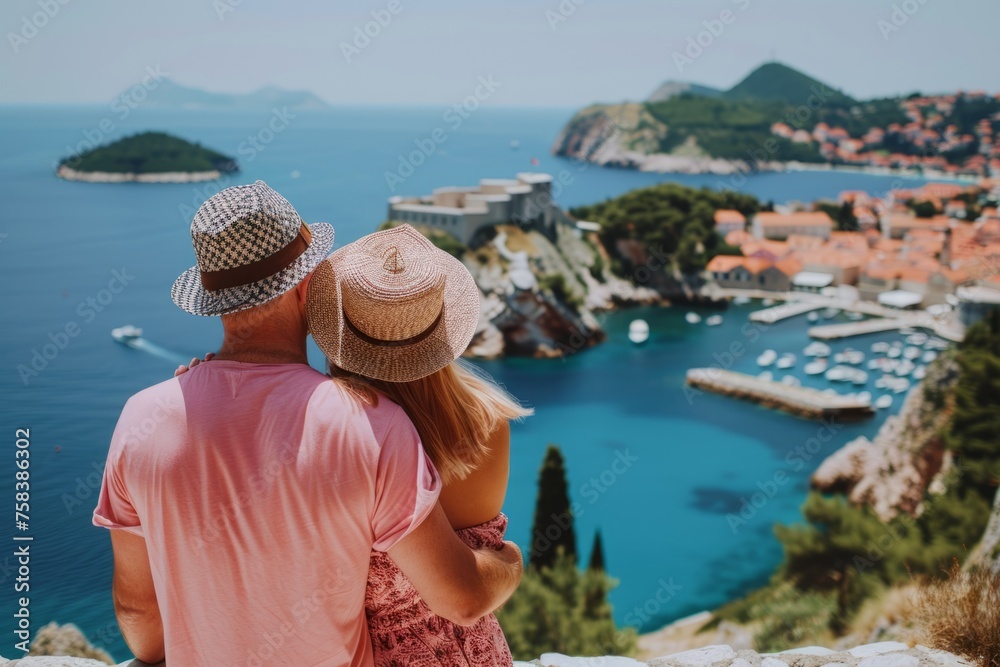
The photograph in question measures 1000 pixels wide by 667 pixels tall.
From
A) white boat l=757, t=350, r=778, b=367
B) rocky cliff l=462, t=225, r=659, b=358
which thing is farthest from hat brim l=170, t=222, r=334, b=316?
Result: white boat l=757, t=350, r=778, b=367

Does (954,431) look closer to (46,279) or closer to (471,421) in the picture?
(46,279)

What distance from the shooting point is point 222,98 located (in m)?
11.9

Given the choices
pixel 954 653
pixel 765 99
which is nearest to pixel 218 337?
pixel 954 653

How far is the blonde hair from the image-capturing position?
983mm

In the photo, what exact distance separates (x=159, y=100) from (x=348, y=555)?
34.0 ft

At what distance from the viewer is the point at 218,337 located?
7.66m

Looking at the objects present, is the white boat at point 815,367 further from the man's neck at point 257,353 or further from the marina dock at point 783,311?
the man's neck at point 257,353

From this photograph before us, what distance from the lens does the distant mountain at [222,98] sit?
33.9 feet

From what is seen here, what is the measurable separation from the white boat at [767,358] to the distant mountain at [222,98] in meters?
13.0

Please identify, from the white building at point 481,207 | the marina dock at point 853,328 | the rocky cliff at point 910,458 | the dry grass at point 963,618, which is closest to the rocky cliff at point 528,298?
the white building at point 481,207

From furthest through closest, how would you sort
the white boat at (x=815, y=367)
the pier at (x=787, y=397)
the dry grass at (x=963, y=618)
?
1. the white boat at (x=815, y=367)
2. the pier at (x=787, y=397)
3. the dry grass at (x=963, y=618)

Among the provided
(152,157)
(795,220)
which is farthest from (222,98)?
(795,220)

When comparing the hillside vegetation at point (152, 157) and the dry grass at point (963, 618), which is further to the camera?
the hillside vegetation at point (152, 157)

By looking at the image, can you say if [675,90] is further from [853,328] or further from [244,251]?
[244,251]
